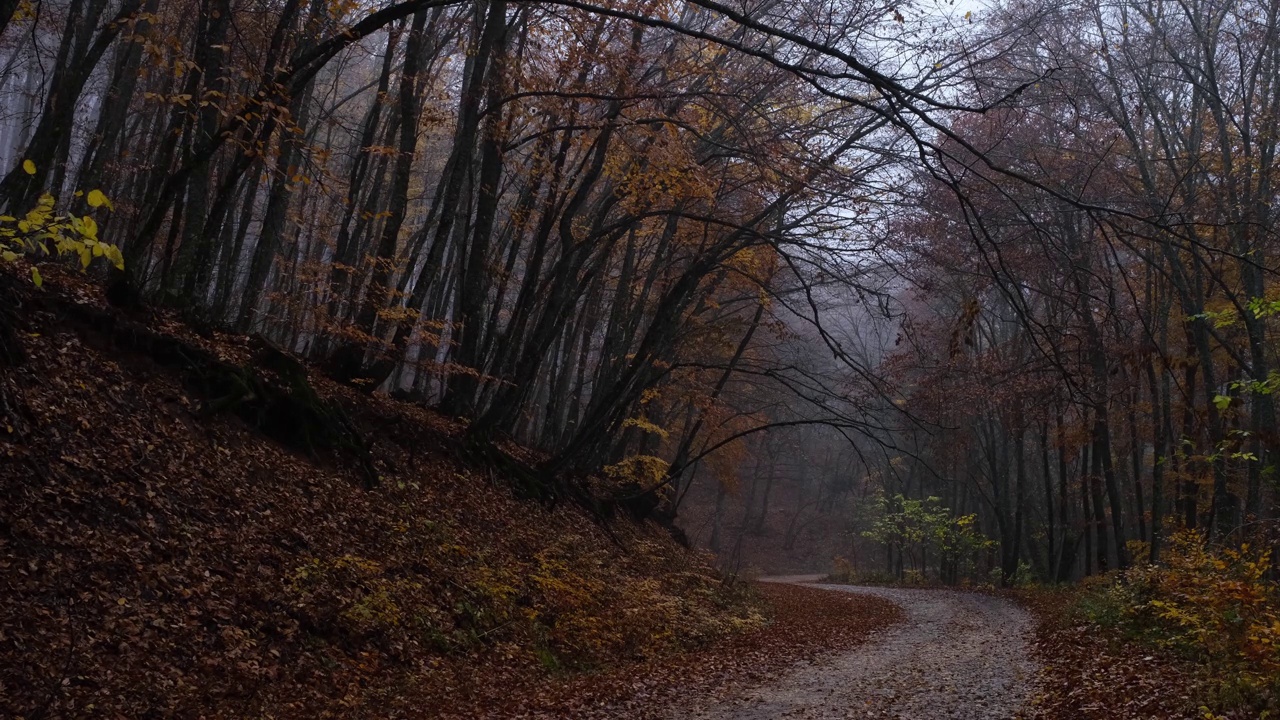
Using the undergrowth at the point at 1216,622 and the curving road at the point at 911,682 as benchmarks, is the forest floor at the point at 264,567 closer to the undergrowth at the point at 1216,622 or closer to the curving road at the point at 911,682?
the curving road at the point at 911,682

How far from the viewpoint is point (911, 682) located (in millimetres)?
8414

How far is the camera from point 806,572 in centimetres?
4466

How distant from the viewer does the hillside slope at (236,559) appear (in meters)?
5.23

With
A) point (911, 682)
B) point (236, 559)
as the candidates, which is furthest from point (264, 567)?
point (911, 682)

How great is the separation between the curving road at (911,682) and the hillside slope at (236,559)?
202 centimetres

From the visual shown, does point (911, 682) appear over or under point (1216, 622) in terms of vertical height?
under

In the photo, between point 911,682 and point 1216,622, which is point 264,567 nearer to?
point 911,682

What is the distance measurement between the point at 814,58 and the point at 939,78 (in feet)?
6.73

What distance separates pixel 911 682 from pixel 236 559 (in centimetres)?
636

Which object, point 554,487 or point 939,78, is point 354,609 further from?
point 939,78

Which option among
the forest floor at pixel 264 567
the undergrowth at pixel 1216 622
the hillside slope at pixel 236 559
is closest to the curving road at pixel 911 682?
the forest floor at pixel 264 567

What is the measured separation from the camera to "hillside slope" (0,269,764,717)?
17.2ft

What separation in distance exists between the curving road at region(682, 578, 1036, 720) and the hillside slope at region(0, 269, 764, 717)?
79.4 inches

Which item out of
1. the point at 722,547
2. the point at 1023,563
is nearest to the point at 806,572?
the point at 722,547
